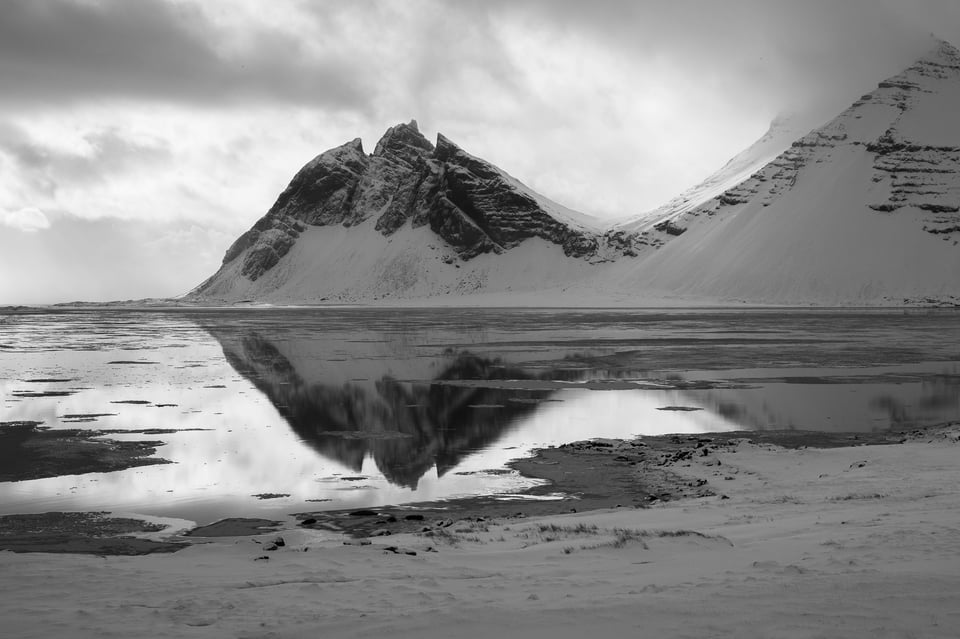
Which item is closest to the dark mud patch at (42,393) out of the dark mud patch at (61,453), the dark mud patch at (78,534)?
the dark mud patch at (61,453)

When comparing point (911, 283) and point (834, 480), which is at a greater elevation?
point (911, 283)

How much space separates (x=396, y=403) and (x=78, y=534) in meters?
15.6

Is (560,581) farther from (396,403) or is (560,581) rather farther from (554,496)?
(396,403)

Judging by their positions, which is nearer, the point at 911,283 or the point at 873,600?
the point at 873,600

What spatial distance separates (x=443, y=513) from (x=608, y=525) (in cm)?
352

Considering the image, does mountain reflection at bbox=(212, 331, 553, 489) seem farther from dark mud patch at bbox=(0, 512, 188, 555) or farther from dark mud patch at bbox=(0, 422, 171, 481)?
dark mud patch at bbox=(0, 512, 188, 555)

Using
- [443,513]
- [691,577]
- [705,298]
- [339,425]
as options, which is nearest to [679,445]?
[443,513]

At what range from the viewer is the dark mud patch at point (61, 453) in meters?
17.5

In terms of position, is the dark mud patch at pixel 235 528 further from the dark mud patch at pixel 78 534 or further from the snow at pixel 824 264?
the snow at pixel 824 264

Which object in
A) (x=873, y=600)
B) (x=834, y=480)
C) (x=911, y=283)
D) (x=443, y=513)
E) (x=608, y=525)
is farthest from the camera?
(x=911, y=283)

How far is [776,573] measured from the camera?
30.0 feet

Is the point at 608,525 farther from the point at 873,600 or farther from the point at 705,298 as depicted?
the point at 705,298

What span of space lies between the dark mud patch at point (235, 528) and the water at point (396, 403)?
0.47 m

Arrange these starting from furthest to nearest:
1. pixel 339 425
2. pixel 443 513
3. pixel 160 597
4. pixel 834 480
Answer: pixel 339 425, pixel 834 480, pixel 443 513, pixel 160 597
